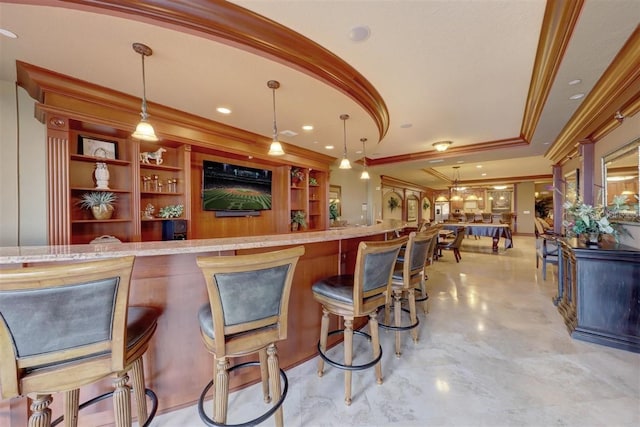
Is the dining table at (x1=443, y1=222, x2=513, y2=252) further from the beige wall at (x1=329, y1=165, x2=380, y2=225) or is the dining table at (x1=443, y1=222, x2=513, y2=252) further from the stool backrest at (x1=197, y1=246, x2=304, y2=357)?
the stool backrest at (x1=197, y1=246, x2=304, y2=357)

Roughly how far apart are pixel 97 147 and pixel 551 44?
4443 millimetres

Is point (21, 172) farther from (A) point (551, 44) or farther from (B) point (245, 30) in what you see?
(A) point (551, 44)

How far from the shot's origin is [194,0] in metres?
1.54

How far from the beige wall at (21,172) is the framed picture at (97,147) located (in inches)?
14.1

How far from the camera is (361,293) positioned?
1.62m

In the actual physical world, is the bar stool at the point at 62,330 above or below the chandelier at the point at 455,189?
below

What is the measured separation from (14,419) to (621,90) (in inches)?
195

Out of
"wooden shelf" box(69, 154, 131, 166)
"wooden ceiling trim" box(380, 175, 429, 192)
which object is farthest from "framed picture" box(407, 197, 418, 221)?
"wooden shelf" box(69, 154, 131, 166)

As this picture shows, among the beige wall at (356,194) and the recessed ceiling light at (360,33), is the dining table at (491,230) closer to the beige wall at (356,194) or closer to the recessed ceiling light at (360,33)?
the beige wall at (356,194)

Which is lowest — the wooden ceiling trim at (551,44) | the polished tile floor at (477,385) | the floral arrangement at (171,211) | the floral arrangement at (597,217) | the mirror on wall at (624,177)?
the polished tile floor at (477,385)

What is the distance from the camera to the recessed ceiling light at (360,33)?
1783mm

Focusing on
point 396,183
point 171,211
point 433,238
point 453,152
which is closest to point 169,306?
point 171,211

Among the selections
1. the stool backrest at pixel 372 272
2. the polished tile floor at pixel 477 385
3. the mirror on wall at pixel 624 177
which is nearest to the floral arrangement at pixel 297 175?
the polished tile floor at pixel 477 385

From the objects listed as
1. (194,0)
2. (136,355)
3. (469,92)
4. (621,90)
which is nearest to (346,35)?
(194,0)
